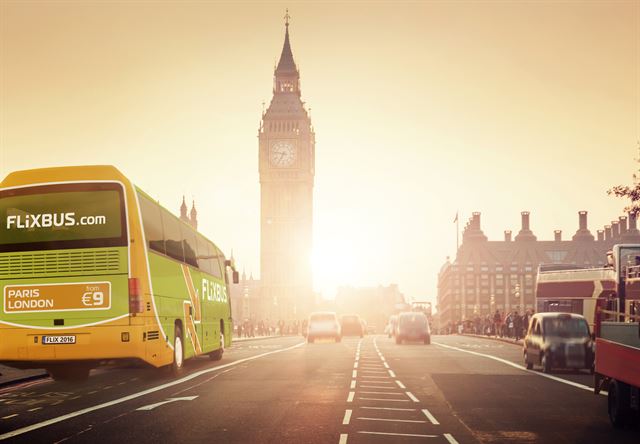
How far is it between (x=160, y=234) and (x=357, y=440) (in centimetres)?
935

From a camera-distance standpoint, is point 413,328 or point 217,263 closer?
point 217,263

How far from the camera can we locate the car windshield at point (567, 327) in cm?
2588

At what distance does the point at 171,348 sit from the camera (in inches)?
826

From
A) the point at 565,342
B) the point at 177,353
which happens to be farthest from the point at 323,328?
the point at 177,353

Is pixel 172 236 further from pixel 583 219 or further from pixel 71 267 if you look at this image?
pixel 583 219

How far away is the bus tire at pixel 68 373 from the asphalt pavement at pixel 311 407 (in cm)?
25

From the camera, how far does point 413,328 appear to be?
51719mm

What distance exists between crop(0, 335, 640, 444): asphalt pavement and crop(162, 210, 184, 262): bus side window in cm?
313

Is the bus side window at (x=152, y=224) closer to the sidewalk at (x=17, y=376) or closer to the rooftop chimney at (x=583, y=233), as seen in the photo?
the sidewalk at (x=17, y=376)

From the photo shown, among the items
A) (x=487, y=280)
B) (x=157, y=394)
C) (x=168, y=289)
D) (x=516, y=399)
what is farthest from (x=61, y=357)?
(x=487, y=280)

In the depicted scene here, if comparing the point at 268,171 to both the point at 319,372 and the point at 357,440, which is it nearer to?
the point at 319,372

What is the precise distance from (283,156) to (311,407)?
150m

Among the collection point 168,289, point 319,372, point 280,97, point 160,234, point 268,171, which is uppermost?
point 280,97

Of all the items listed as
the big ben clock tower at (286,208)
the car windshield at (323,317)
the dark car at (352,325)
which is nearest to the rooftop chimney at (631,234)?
the big ben clock tower at (286,208)
